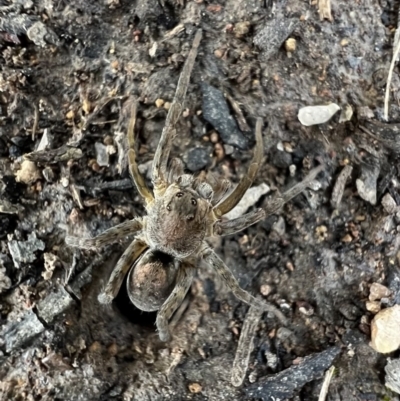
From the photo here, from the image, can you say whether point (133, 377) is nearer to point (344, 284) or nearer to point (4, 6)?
point (344, 284)

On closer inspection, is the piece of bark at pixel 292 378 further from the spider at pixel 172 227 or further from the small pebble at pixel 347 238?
the small pebble at pixel 347 238

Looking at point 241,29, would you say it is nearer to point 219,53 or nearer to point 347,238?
point 219,53

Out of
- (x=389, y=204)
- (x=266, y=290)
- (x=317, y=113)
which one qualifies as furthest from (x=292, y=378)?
(x=317, y=113)

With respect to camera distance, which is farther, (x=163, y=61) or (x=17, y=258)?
(x=163, y=61)

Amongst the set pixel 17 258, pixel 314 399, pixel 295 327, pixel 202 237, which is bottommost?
pixel 314 399

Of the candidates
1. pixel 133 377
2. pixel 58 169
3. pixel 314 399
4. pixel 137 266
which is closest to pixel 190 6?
pixel 58 169

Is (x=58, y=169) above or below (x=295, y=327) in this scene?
above

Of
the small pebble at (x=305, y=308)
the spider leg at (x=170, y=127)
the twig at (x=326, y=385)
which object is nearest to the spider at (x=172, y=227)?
the spider leg at (x=170, y=127)
